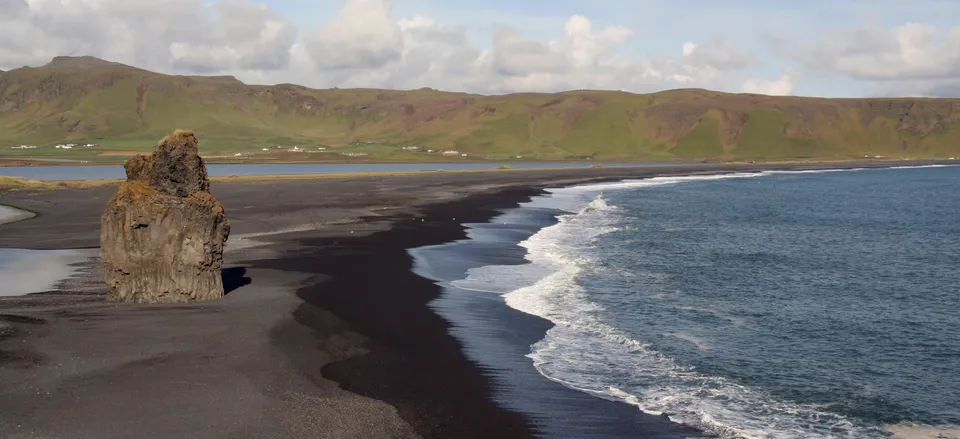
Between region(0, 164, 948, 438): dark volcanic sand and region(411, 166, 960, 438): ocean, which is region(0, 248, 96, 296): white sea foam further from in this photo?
region(411, 166, 960, 438): ocean

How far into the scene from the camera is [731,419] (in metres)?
14.5

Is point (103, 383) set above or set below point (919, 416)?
above

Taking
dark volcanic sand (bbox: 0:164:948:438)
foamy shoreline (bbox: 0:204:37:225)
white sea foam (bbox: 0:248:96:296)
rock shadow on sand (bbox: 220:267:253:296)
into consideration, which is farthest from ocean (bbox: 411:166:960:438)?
foamy shoreline (bbox: 0:204:37:225)

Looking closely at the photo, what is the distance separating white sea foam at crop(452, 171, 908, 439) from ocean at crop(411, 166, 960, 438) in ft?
0.17

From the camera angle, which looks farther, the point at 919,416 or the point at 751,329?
the point at 751,329

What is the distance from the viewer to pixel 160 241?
21.7 m

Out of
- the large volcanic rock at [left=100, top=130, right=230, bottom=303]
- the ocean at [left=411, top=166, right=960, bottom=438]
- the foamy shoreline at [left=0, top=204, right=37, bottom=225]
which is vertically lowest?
the ocean at [left=411, top=166, right=960, bottom=438]

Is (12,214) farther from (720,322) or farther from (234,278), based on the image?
(720,322)

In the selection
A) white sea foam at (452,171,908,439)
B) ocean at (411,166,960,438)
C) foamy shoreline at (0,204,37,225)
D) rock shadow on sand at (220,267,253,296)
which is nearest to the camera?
white sea foam at (452,171,908,439)

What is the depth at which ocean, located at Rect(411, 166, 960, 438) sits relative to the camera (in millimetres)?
15375

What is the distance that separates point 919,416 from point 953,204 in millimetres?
71314

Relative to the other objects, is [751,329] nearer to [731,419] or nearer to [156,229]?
[731,419]

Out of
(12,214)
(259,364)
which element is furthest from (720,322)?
(12,214)

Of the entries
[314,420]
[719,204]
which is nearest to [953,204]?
[719,204]
